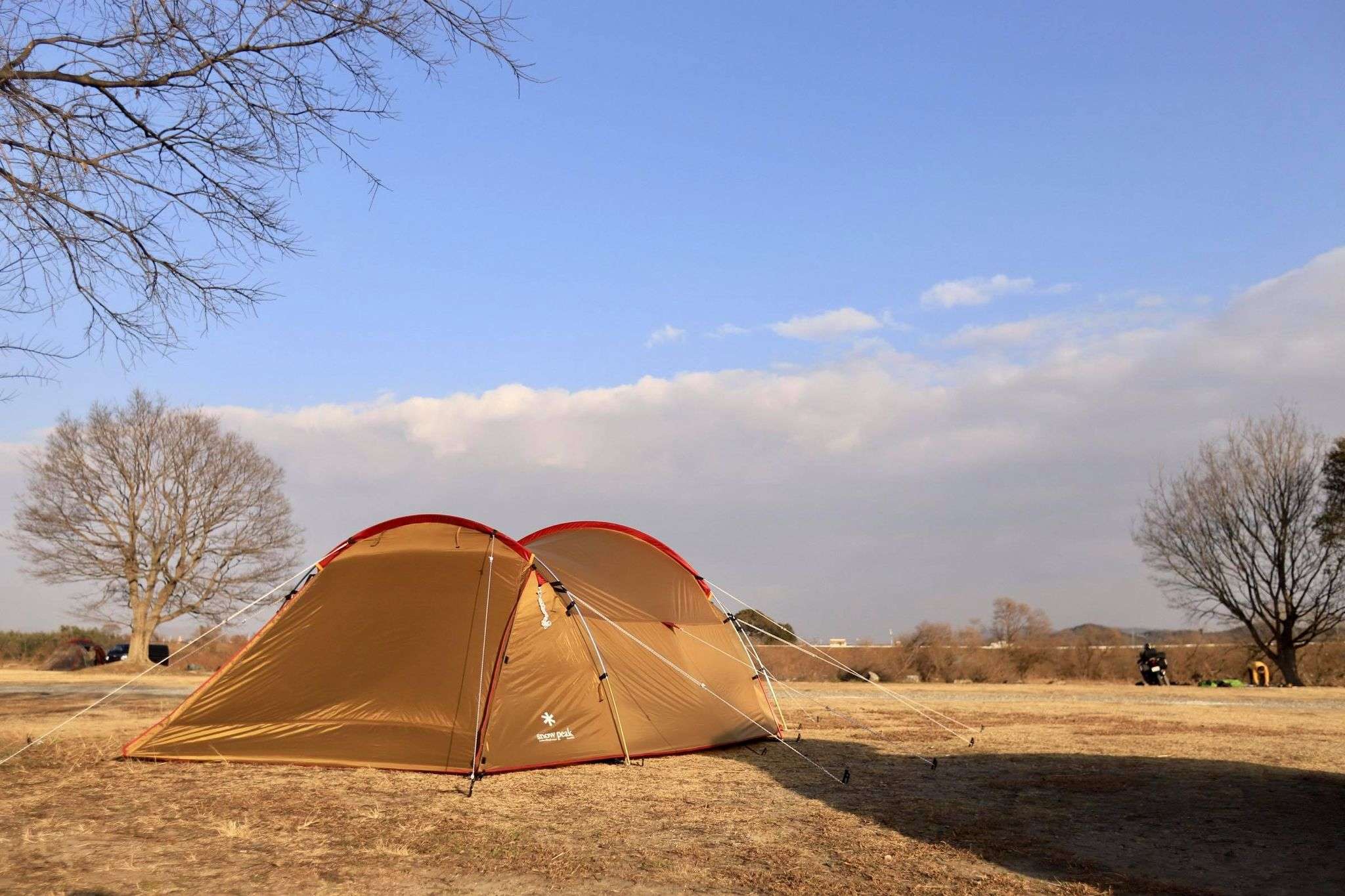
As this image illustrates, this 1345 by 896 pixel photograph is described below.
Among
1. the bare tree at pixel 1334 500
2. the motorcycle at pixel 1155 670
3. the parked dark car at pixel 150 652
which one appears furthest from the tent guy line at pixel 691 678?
the bare tree at pixel 1334 500

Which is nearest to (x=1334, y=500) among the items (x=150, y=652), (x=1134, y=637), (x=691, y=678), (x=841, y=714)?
(x=1134, y=637)

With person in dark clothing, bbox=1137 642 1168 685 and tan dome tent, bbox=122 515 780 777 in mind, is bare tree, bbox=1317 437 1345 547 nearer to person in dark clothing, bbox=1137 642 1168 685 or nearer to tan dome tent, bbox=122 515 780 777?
person in dark clothing, bbox=1137 642 1168 685

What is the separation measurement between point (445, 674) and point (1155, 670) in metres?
21.4

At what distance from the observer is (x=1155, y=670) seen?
2484 centimetres

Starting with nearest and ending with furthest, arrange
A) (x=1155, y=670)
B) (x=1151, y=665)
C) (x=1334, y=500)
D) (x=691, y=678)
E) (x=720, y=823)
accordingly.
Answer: (x=720, y=823) < (x=691, y=678) < (x=1155, y=670) < (x=1151, y=665) < (x=1334, y=500)

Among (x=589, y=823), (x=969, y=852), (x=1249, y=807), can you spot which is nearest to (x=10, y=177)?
(x=589, y=823)

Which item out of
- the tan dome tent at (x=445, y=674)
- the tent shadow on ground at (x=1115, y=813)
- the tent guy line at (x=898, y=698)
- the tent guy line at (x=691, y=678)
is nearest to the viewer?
the tent shadow on ground at (x=1115, y=813)

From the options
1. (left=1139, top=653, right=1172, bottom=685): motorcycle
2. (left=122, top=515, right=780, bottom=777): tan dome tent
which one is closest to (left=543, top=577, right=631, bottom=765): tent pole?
(left=122, top=515, right=780, bottom=777): tan dome tent

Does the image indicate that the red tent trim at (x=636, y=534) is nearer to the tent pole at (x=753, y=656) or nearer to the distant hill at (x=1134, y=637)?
the tent pole at (x=753, y=656)

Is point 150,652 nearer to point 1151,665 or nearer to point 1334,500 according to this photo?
point 1151,665

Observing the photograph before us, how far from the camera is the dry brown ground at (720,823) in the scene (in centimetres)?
524

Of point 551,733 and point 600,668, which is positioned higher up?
point 600,668

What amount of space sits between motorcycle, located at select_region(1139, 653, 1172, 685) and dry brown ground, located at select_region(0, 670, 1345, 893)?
50.2 feet

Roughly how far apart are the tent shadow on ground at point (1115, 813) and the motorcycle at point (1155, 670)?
675 inches
